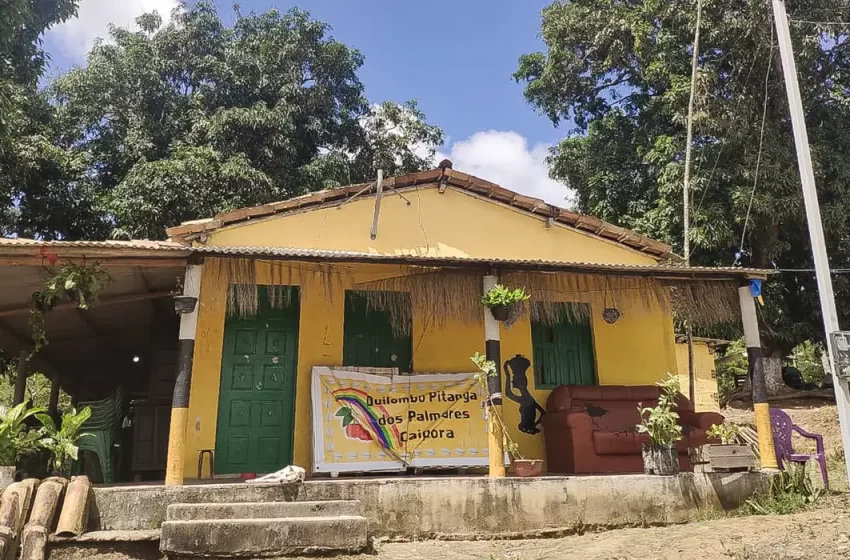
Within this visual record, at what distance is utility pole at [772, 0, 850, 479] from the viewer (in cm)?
532

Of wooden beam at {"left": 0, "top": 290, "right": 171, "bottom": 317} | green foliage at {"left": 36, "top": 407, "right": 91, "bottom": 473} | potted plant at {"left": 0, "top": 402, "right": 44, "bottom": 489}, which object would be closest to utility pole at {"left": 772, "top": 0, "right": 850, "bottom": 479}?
wooden beam at {"left": 0, "top": 290, "right": 171, "bottom": 317}

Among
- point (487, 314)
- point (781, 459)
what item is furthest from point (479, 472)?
point (781, 459)

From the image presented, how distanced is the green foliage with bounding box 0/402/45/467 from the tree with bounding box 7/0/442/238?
968 cm

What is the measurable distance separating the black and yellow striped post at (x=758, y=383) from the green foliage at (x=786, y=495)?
21cm

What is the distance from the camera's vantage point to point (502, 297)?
6926mm

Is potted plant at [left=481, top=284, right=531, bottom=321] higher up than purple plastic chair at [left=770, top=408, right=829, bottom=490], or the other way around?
potted plant at [left=481, top=284, right=531, bottom=321]

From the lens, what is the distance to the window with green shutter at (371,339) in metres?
8.19

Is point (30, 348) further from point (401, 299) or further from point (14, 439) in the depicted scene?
point (401, 299)

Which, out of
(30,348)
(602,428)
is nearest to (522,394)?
(602,428)

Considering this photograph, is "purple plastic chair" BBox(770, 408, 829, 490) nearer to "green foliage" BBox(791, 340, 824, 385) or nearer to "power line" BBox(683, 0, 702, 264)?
"power line" BBox(683, 0, 702, 264)

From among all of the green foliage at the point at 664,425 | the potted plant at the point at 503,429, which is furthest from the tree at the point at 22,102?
the green foliage at the point at 664,425

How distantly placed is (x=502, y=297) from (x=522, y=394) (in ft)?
6.90

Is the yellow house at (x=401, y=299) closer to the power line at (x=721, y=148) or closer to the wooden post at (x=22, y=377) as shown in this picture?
the wooden post at (x=22, y=377)

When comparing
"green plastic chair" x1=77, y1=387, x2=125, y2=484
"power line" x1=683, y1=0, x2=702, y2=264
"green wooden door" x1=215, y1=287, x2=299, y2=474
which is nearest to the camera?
"green wooden door" x1=215, y1=287, x2=299, y2=474
